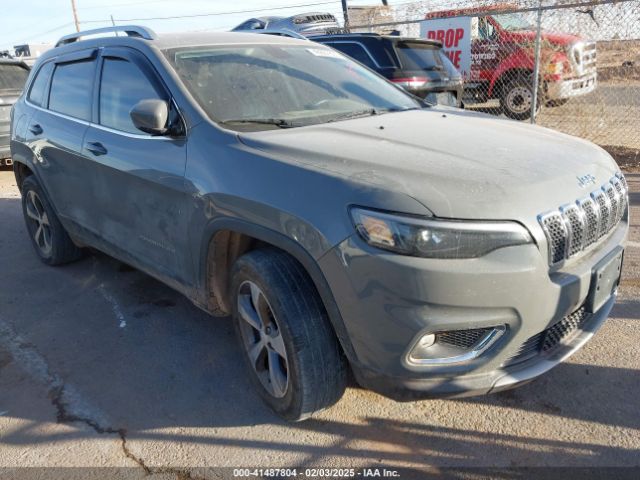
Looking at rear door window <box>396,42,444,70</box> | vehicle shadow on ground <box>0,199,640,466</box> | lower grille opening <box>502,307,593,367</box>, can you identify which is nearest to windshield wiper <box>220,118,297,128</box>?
vehicle shadow on ground <box>0,199,640,466</box>

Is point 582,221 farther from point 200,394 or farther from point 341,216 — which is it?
point 200,394

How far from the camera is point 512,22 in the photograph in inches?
416

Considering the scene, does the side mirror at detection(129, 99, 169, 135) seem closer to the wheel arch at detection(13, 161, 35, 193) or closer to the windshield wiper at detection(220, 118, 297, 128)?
the windshield wiper at detection(220, 118, 297, 128)

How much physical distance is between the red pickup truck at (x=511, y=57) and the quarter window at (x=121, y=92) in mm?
7360

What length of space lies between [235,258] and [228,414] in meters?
0.78

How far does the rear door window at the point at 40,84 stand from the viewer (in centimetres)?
479

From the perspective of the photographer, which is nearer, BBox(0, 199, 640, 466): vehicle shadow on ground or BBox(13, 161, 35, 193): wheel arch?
BBox(0, 199, 640, 466): vehicle shadow on ground

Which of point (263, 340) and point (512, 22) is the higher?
point (512, 22)

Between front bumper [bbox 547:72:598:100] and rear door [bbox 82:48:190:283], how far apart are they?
807cm

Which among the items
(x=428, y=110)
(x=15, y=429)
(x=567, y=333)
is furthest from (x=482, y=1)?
(x=15, y=429)

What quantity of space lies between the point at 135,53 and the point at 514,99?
924 cm

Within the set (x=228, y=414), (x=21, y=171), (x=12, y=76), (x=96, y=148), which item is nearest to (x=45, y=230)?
(x=21, y=171)

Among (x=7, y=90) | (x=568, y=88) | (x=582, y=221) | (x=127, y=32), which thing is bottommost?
(x=568, y=88)

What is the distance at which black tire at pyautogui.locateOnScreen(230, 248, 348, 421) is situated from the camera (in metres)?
2.53
